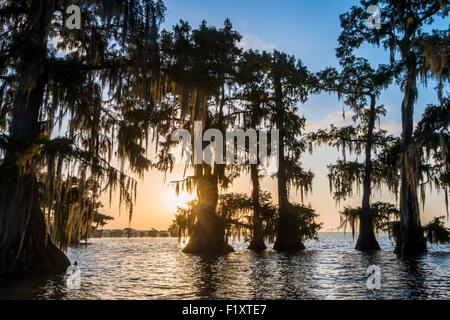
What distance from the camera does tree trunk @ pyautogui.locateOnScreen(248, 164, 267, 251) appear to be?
40594mm

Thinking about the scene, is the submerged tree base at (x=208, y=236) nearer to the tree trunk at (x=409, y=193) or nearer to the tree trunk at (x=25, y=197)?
the tree trunk at (x=409, y=193)

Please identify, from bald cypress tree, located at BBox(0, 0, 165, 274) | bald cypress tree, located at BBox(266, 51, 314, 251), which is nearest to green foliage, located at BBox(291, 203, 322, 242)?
bald cypress tree, located at BBox(266, 51, 314, 251)

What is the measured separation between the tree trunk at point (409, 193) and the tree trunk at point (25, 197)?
63.2ft

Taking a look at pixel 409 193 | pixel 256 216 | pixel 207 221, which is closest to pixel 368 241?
pixel 256 216

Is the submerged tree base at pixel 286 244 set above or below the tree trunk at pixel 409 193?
below

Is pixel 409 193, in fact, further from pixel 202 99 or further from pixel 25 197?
pixel 25 197

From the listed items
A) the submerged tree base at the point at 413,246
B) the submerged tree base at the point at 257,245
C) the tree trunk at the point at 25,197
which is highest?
the tree trunk at the point at 25,197

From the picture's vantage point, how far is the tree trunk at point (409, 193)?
997 inches

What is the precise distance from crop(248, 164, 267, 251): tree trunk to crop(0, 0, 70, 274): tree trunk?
993 inches

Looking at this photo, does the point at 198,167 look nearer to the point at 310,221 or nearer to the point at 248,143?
the point at 248,143

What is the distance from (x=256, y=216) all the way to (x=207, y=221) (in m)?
7.30

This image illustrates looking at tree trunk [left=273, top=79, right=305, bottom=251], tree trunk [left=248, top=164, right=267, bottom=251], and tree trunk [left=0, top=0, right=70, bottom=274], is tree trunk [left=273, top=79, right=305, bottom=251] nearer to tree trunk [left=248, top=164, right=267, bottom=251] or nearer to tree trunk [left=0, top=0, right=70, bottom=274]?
tree trunk [left=248, top=164, right=267, bottom=251]

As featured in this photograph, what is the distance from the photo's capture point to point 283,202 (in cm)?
4041

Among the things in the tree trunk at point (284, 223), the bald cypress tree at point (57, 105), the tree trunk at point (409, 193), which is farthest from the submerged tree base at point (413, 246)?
the bald cypress tree at point (57, 105)
